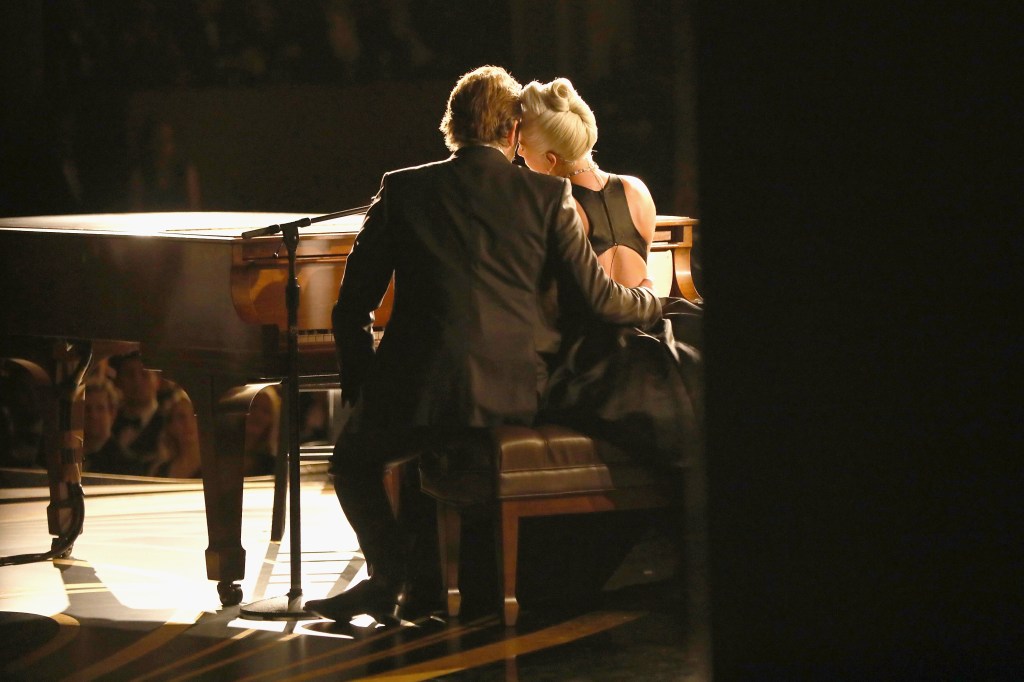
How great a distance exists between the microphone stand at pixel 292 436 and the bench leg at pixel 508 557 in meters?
0.52

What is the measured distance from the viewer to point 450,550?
367 centimetres

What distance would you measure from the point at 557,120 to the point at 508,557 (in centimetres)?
118

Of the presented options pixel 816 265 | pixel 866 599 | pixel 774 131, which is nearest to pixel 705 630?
pixel 866 599

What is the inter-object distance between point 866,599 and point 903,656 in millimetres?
72

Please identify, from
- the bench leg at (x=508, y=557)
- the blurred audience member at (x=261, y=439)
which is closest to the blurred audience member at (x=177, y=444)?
the blurred audience member at (x=261, y=439)

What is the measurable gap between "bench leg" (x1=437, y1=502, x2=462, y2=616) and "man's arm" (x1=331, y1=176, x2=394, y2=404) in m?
0.41

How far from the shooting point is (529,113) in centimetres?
374

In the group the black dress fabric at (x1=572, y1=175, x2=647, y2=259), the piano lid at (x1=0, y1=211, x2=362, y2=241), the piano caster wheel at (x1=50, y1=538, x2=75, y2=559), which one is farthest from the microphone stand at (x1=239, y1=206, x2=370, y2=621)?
the piano caster wheel at (x1=50, y1=538, x2=75, y2=559)

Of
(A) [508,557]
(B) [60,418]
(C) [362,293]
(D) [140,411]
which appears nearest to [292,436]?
(C) [362,293]

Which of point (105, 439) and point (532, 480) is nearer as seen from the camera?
point (532, 480)

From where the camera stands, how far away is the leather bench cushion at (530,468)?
345cm

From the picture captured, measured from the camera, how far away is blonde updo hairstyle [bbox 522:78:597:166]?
12.2 ft

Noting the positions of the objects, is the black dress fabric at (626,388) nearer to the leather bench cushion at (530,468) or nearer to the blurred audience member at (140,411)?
the leather bench cushion at (530,468)

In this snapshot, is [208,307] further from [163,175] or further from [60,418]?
[163,175]
